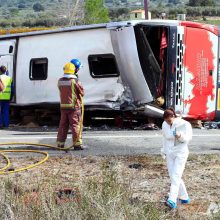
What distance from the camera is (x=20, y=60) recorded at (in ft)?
49.8

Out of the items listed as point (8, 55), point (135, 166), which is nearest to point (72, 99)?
point (135, 166)

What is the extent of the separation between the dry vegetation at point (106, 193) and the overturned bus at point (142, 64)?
12.5ft

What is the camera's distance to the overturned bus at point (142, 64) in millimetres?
13461

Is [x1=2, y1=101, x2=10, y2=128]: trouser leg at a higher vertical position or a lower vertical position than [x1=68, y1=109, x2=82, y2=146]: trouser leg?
lower

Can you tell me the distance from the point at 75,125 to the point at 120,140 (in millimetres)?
1754

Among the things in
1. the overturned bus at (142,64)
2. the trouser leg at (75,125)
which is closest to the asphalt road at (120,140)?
the trouser leg at (75,125)

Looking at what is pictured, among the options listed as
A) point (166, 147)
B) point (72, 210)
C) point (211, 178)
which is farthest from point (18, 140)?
point (72, 210)

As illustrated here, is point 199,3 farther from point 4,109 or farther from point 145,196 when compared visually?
point 145,196

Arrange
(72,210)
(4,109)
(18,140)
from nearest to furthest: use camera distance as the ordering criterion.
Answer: (72,210)
(18,140)
(4,109)

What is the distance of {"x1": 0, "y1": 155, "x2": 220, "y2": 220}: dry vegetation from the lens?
5.46 metres

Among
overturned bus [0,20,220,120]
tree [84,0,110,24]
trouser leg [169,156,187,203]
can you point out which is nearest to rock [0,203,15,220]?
trouser leg [169,156,187,203]

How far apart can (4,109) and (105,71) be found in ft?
9.31

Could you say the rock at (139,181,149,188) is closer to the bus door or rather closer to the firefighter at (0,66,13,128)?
the firefighter at (0,66,13,128)

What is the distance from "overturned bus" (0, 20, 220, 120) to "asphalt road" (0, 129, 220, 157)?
681 millimetres
